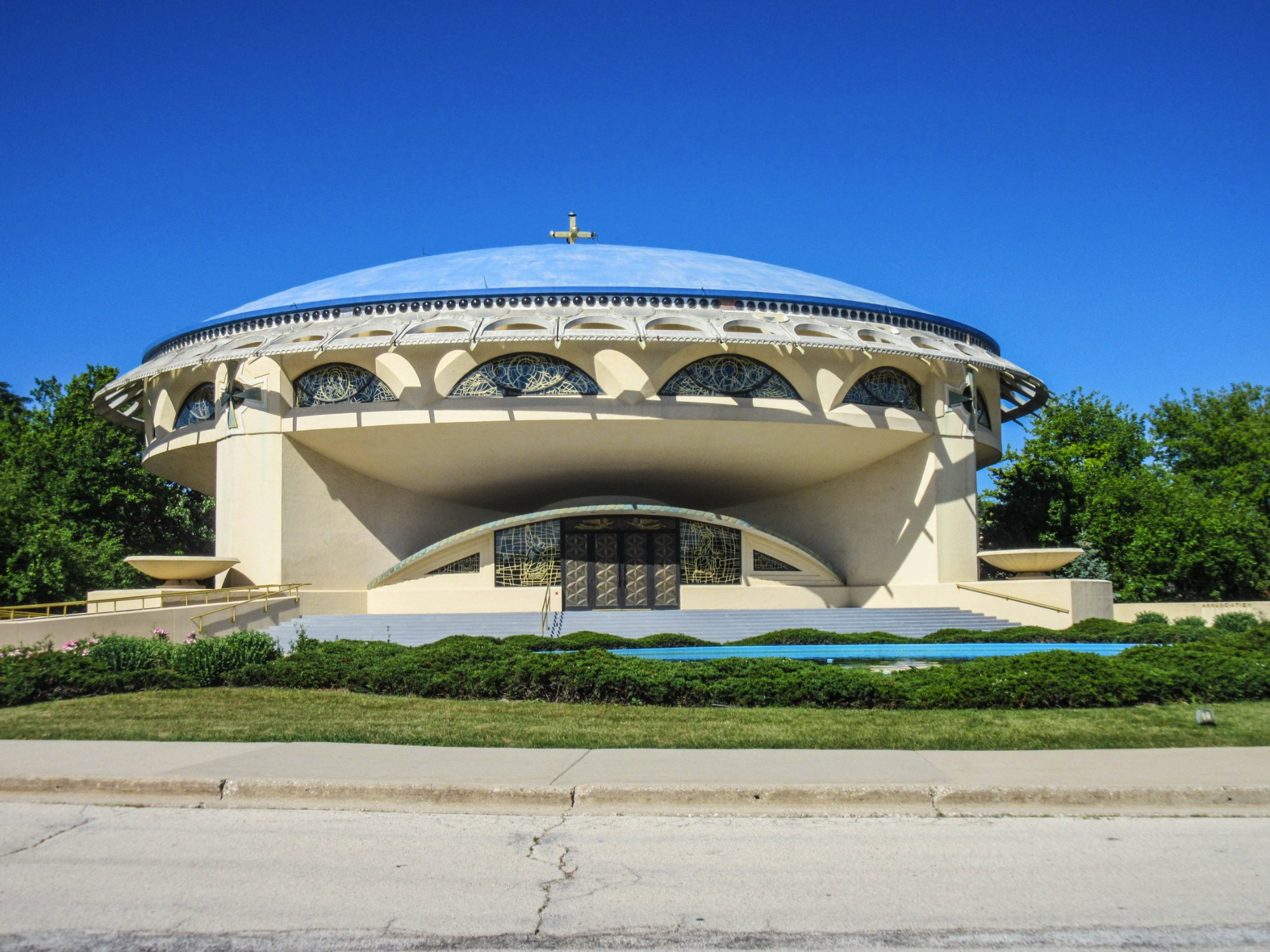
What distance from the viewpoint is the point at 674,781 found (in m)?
7.46

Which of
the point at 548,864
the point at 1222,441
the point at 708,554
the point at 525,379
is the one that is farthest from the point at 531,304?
the point at 1222,441

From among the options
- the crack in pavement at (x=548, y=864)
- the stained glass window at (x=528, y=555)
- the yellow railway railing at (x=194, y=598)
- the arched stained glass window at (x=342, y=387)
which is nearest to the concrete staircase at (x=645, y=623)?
the yellow railway railing at (x=194, y=598)

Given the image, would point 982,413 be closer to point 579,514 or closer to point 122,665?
point 579,514

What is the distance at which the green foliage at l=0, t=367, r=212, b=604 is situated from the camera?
31844mm

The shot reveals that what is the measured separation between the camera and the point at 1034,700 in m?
11.2

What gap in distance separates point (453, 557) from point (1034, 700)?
19115 millimetres

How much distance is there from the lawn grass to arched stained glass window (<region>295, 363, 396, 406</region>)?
14996 mm

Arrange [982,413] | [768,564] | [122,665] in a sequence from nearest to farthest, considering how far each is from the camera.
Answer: [122,665] < [768,564] < [982,413]

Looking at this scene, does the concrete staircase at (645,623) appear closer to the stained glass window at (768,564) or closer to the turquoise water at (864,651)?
the stained glass window at (768,564)

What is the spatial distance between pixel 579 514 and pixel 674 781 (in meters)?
20.7

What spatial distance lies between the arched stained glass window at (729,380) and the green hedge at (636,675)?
39.3 feet

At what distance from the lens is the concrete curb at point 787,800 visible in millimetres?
7117

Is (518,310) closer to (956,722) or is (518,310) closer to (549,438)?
(549,438)

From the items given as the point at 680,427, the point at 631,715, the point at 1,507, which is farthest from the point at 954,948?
the point at 1,507
